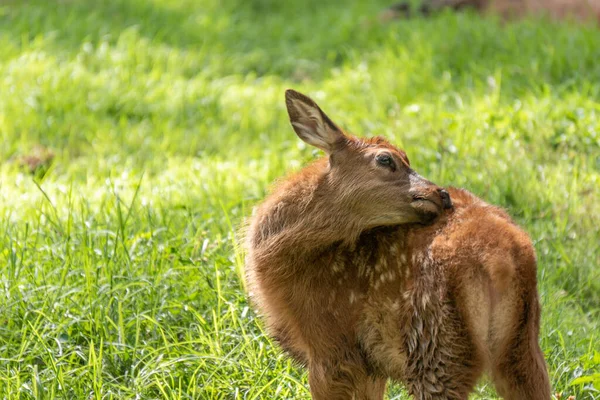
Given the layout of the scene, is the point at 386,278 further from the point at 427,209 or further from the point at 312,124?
the point at 312,124

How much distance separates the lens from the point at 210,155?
733cm

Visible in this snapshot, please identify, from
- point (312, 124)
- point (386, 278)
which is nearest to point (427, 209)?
point (386, 278)

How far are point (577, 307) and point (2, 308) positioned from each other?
2816mm

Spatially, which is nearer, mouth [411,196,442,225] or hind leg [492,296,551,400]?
hind leg [492,296,551,400]

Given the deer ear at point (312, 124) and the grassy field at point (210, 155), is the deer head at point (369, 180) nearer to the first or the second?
the deer ear at point (312, 124)

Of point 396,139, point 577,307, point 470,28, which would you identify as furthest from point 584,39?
point 577,307

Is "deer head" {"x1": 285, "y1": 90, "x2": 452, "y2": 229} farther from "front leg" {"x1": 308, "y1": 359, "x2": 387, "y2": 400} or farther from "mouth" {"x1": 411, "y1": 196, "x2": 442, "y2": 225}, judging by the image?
"front leg" {"x1": 308, "y1": 359, "x2": 387, "y2": 400}

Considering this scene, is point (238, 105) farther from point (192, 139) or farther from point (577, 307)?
point (577, 307)

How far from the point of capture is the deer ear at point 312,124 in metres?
4.16

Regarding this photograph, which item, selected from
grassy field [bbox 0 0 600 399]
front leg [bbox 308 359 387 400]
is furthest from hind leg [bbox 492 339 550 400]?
grassy field [bbox 0 0 600 399]

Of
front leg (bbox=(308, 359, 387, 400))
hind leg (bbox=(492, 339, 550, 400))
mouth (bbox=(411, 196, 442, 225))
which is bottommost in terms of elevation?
front leg (bbox=(308, 359, 387, 400))

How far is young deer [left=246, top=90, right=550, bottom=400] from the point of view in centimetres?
334

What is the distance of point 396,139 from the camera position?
6707 mm

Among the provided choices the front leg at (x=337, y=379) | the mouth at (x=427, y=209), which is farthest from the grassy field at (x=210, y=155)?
the mouth at (x=427, y=209)
